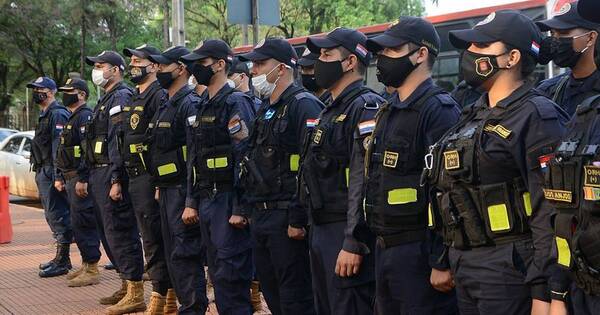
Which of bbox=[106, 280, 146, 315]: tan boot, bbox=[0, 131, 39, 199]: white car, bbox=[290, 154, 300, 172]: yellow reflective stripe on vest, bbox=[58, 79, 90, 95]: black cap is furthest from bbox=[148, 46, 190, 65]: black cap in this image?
bbox=[0, 131, 39, 199]: white car

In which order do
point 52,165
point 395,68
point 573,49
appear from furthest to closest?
point 52,165 < point 395,68 < point 573,49

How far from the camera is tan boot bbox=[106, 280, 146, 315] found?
6832mm

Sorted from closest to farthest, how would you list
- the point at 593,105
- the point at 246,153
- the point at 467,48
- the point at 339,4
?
the point at 593,105 → the point at 467,48 → the point at 246,153 → the point at 339,4

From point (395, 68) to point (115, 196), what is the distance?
12.0 feet

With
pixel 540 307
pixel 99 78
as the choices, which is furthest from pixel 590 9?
pixel 99 78

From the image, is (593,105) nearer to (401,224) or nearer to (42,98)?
(401,224)

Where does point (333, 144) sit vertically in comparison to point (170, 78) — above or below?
below

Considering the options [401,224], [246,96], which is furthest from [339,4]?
[401,224]

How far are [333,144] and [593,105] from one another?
6.12ft

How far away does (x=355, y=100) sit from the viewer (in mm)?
4441

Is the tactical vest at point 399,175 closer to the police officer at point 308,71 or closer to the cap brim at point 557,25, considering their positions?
the cap brim at point 557,25

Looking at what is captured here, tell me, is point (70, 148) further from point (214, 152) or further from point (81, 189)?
point (214, 152)

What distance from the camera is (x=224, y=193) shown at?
5.59 metres

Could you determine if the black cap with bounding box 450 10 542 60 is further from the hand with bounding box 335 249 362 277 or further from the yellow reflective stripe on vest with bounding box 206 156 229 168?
the yellow reflective stripe on vest with bounding box 206 156 229 168
